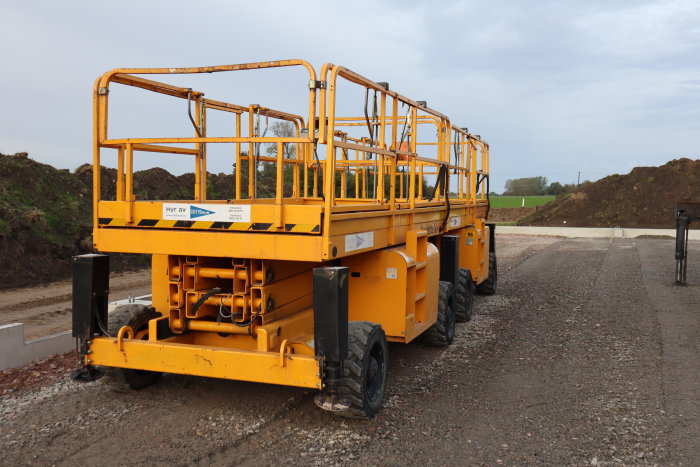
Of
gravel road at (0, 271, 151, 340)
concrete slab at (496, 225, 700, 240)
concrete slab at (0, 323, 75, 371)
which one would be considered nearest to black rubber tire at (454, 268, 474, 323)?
concrete slab at (0, 323, 75, 371)

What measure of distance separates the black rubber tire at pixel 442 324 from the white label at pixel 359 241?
206 centimetres

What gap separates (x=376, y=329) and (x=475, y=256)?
5.02 m

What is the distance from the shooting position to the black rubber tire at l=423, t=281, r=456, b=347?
23.1 feet

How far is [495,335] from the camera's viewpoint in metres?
7.96

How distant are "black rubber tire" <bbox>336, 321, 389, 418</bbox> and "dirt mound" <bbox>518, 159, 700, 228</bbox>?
34.7 metres

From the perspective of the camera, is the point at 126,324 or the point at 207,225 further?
the point at 126,324

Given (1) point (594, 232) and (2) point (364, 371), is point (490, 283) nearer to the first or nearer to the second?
(2) point (364, 371)

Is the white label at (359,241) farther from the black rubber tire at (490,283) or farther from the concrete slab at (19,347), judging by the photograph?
the black rubber tire at (490,283)

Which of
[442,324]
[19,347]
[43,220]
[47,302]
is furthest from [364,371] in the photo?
[43,220]

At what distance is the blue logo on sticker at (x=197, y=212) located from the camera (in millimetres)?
4606

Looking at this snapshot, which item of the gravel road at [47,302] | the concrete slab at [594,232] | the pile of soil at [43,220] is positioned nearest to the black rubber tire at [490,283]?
the gravel road at [47,302]

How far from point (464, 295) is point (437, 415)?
145 inches

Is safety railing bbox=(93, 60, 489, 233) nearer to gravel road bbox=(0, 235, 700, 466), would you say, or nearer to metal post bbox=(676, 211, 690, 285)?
gravel road bbox=(0, 235, 700, 466)

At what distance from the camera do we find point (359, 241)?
4.99 meters
